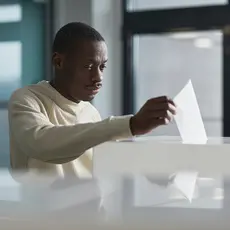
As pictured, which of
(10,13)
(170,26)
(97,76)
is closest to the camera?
(97,76)

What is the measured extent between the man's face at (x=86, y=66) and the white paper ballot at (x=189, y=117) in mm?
152

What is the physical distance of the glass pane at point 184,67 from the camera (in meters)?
3.10

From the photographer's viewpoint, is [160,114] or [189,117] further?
[189,117]

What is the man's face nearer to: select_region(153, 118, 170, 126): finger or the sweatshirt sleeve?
the sweatshirt sleeve

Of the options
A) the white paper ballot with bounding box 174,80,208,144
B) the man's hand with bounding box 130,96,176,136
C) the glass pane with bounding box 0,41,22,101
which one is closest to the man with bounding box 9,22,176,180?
the man's hand with bounding box 130,96,176,136

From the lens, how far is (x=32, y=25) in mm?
3322

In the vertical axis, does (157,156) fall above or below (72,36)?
below

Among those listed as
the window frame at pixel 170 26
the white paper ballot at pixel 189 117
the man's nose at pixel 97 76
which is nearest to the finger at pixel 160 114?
the white paper ballot at pixel 189 117

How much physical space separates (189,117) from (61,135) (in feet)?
0.56

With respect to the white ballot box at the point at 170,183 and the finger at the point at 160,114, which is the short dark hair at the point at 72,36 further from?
the finger at the point at 160,114

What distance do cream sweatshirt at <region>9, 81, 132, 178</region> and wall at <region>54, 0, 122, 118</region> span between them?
2270mm

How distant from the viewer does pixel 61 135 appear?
0.60m

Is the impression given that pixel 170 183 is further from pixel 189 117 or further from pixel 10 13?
pixel 10 13

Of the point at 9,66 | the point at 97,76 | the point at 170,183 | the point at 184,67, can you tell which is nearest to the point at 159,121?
the point at 170,183
